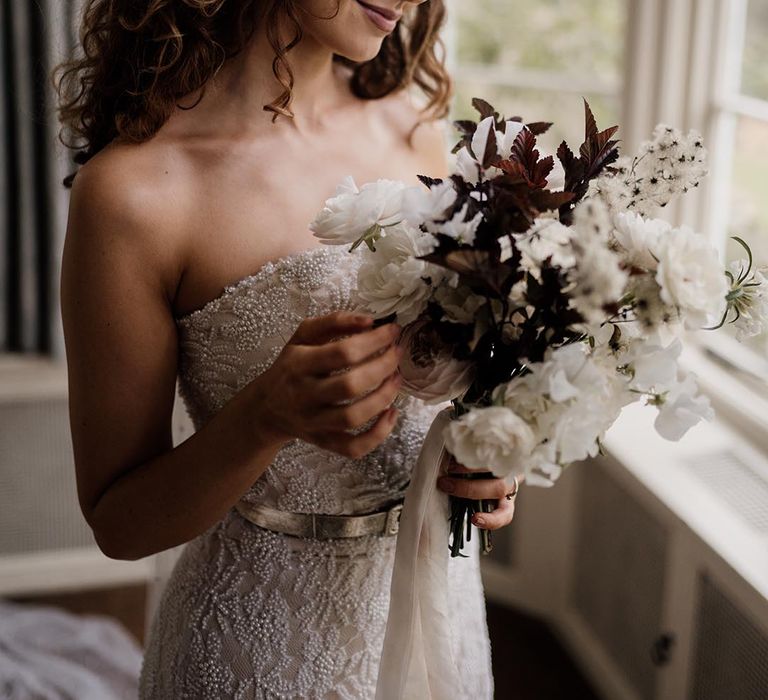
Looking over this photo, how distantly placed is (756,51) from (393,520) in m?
1.50

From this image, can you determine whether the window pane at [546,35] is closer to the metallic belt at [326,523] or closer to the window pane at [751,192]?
the window pane at [751,192]

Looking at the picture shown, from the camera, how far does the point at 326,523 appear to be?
124 centimetres

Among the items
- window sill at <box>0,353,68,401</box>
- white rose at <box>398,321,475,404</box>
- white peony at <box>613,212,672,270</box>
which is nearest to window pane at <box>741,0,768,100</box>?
white peony at <box>613,212,672,270</box>

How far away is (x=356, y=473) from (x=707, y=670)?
1.08 meters

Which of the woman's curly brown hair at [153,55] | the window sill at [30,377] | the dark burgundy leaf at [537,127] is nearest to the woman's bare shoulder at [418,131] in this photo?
the woman's curly brown hair at [153,55]

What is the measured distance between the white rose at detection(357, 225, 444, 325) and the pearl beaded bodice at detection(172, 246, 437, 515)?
9.3 inches

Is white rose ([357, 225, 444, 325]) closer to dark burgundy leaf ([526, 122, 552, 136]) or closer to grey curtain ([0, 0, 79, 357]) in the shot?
dark burgundy leaf ([526, 122, 552, 136])

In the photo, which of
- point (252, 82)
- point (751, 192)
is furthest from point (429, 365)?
point (751, 192)

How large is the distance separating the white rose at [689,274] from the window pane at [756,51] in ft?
4.73

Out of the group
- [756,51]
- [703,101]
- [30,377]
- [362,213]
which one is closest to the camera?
[362,213]

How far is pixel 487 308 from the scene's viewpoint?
899 mm

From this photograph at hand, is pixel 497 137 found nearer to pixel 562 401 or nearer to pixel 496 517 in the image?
pixel 562 401

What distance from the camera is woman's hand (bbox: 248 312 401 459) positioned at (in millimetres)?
865

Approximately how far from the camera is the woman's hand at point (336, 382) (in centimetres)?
86
